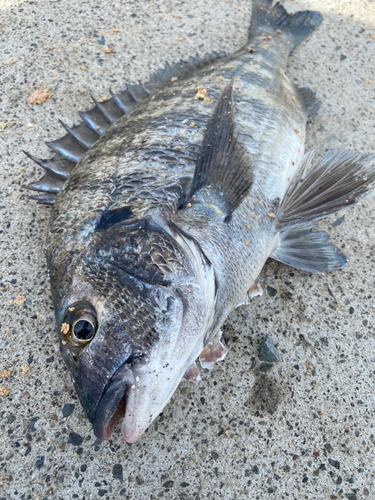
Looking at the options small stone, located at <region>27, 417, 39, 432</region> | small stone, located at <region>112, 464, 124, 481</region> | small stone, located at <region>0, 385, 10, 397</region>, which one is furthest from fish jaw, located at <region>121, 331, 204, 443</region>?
small stone, located at <region>0, 385, 10, 397</region>

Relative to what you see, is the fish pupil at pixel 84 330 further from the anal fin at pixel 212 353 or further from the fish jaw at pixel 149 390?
the anal fin at pixel 212 353

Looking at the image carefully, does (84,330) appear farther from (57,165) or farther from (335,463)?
(335,463)

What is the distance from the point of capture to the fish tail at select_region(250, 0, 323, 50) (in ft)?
11.3

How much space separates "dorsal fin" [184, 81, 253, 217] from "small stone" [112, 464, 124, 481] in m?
1.39

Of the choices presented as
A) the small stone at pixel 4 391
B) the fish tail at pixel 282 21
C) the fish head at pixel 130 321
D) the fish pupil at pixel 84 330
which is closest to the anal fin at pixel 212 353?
the fish head at pixel 130 321

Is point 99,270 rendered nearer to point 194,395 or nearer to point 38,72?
point 194,395

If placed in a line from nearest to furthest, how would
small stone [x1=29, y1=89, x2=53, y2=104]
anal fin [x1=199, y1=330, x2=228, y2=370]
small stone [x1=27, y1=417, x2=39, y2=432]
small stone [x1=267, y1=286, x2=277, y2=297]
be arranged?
small stone [x1=27, y1=417, x2=39, y2=432], anal fin [x1=199, y1=330, x2=228, y2=370], small stone [x1=267, y1=286, x2=277, y2=297], small stone [x1=29, y1=89, x2=53, y2=104]

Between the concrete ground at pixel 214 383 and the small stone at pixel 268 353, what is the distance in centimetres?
4

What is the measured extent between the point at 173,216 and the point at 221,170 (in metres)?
0.41

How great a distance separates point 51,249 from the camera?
1742mm

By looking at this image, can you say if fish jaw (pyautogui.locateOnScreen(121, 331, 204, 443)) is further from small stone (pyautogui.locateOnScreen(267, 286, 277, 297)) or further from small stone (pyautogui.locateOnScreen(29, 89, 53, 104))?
small stone (pyautogui.locateOnScreen(29, 89, 53, 104))

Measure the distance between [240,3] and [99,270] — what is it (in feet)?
12.3

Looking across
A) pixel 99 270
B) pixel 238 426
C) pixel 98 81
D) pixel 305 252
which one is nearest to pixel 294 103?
pixel 305 252

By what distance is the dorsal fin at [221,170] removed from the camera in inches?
76.2
